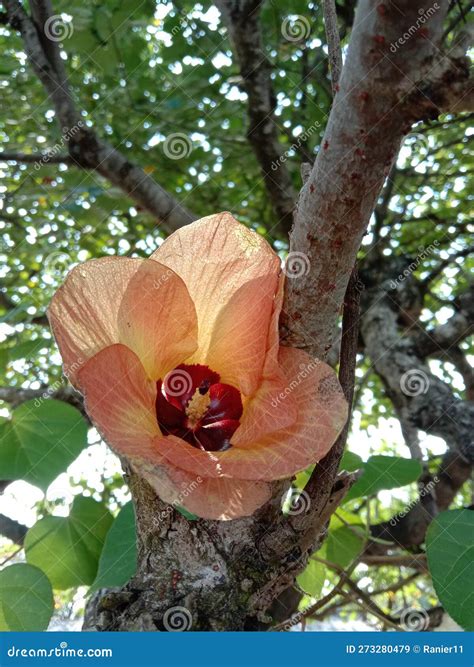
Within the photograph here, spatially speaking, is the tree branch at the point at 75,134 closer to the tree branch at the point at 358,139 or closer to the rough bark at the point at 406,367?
the rough bark at the point at 406,367

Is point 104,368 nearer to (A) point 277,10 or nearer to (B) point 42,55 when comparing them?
(B) point 42,55

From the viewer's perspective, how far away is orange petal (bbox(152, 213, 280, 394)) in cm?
87

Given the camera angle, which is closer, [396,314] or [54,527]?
[54,527]

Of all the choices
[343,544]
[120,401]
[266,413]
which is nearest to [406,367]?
[343,544]

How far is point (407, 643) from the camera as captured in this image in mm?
900

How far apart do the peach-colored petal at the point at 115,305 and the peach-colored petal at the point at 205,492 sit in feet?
0.57

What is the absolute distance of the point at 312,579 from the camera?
128 centimetres

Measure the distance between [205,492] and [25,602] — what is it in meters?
0.44

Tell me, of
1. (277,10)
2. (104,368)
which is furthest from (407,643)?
(277,10)

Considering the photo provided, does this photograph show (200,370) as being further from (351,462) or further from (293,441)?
(351,462)

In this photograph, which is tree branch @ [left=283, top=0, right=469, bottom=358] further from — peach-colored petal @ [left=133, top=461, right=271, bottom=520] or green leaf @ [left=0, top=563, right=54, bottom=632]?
green leaf @ [left=0, top=563, right=54, bottom=632]

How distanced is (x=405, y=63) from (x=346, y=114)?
0.08m

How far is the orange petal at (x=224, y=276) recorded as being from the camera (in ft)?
2.84

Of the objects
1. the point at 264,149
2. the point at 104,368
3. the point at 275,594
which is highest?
the point at 264,149
